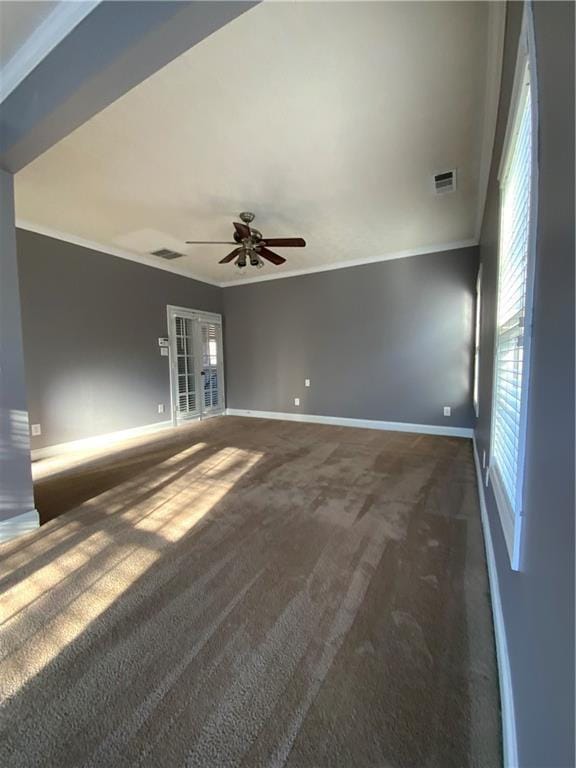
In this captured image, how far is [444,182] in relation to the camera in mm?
2916

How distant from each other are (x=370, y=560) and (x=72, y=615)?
148cm

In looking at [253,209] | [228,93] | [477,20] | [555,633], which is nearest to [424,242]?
[253,209]

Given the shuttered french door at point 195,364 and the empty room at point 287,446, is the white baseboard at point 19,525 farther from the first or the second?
the shuttered french door at point 195,364

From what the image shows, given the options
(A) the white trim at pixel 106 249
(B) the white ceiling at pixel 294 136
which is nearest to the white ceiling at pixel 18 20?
(B) the white ceiling at pixel 294 136

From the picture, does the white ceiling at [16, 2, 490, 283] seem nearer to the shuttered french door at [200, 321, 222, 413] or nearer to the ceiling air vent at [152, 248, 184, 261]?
the ceiling air vent at [152, 248, 184, 261]

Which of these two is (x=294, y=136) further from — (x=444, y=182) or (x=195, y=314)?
(x=195, y=314)

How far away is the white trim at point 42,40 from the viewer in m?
1.44

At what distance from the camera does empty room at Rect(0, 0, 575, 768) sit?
2.95ft

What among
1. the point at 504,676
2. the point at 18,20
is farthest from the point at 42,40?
the point at 504,676

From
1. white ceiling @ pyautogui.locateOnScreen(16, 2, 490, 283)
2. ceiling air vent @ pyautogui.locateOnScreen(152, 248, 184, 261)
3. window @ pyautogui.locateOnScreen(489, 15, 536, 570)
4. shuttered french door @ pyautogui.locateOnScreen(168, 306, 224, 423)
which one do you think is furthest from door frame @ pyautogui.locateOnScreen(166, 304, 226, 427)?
window @ pyautogui.locateOnScreen(489, 15, 536, 570)

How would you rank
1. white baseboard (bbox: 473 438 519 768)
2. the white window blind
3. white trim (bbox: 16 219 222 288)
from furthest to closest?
white trim (bbox: 16 219 222 288), the white window blind, white baseboard (bbox: 473 438 519 768)

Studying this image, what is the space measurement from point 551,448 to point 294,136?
2.59m

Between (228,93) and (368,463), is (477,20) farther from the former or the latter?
(368,463)

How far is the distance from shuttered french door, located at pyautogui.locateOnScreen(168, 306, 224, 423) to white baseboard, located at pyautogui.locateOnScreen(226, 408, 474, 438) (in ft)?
2.16
